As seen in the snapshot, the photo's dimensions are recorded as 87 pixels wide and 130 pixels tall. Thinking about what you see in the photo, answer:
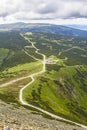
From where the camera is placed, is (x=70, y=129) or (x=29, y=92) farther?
(x=29, y=92)

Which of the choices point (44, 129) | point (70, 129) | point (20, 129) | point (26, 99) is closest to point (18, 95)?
point (26, 99)

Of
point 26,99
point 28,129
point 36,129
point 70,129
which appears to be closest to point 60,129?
point 70,129

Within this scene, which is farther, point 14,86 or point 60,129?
point 14,86

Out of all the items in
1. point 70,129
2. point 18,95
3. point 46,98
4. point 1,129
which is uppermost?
point 1,129

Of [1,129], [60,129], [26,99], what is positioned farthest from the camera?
[26,99]

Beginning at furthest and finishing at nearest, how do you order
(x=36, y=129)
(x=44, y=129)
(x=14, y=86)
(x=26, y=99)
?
(x=14, y=86) → (x=26, y=99) → (x=44, y=129) → (x=36, y=129)

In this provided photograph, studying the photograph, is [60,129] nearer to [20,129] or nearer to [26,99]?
[20,129]

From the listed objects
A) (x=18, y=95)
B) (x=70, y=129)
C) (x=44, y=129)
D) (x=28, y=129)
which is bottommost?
(x=18, y=95)

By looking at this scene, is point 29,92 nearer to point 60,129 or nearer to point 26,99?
point 26,99

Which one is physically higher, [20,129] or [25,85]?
[20,129]
